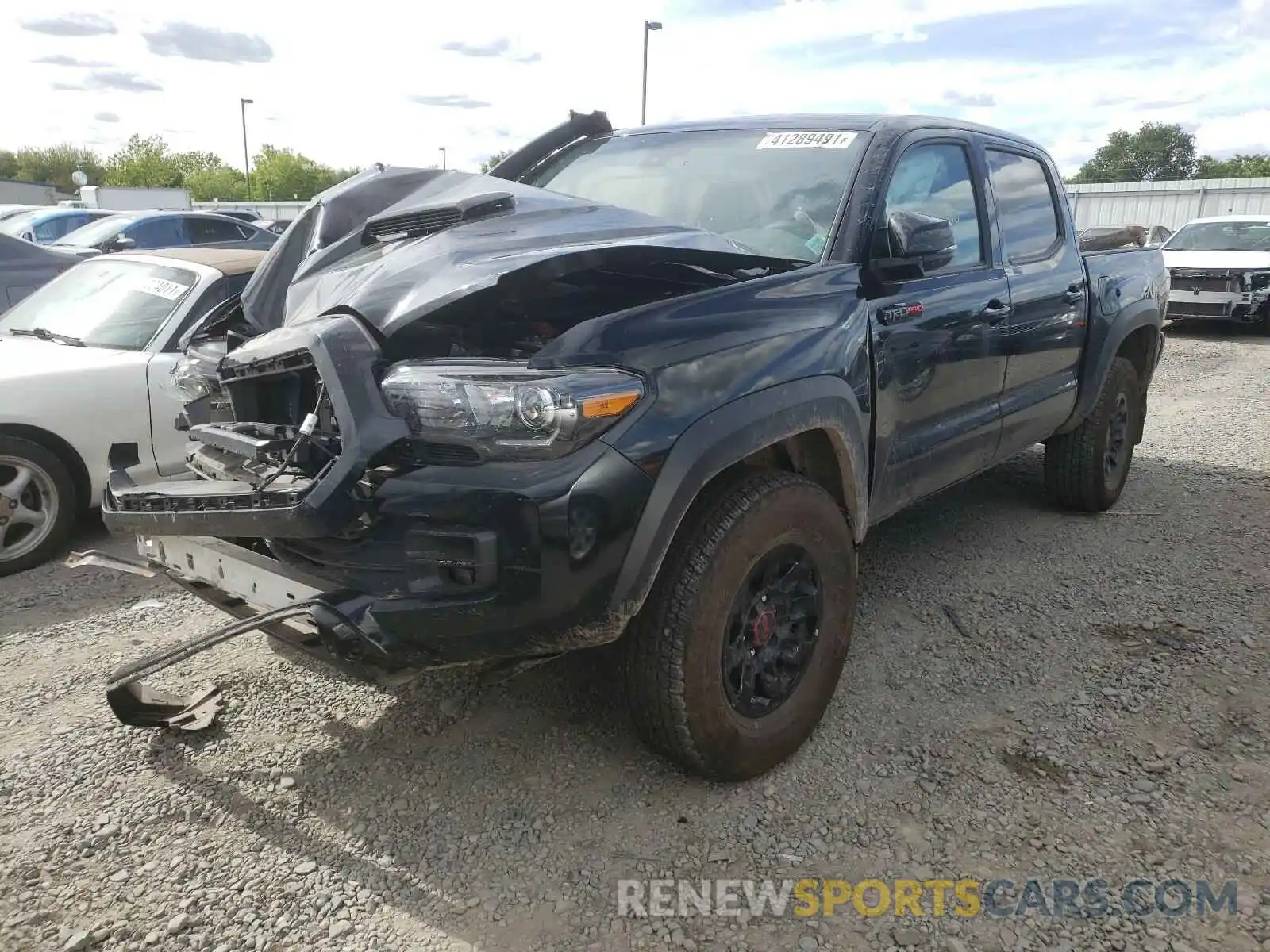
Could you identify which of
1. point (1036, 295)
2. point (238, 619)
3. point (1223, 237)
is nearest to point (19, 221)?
point (238, 619)

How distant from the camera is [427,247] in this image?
258cm

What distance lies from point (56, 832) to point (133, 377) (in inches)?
106

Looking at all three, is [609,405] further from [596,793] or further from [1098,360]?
[1098,360]

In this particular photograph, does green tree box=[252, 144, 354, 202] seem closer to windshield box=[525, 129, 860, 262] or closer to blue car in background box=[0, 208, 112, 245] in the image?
blue car in background box=[0, 208, 112, 245]

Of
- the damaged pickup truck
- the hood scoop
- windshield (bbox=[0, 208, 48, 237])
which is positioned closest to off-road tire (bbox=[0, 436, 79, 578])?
the damaged pickup truck

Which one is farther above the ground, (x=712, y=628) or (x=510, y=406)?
(x=510, y=406)

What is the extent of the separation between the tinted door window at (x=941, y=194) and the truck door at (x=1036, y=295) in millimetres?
225

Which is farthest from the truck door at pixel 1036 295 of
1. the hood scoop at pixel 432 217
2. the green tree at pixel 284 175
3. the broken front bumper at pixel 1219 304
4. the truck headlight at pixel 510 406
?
the green tree at pixel 284 175

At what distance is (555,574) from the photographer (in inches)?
84.8

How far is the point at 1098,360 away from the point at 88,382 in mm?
4930

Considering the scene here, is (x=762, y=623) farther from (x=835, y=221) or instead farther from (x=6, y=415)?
(x=6, y=415)

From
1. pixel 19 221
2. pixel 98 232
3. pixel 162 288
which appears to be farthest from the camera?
pixel 19 221

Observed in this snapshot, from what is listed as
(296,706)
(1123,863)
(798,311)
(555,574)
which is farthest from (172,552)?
(1123,863)

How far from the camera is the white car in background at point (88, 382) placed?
4.34 meters
